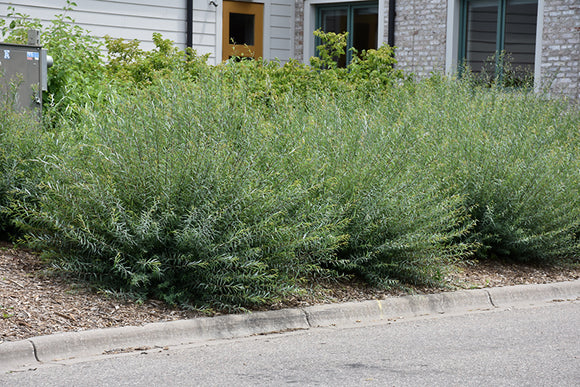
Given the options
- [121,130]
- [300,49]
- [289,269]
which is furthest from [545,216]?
[300,49]

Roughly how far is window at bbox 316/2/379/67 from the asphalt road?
12.0m

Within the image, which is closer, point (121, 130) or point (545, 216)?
point (121, 130)

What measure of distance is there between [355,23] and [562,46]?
4.98m

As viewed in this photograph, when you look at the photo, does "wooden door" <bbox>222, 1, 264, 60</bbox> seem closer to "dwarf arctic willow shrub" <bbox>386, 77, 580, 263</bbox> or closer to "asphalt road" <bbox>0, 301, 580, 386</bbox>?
"dwarf arctic willow shrub" <bbox>386, 77, 580, 263</bbox>

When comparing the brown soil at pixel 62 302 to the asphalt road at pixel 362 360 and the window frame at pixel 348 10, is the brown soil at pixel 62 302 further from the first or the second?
the window frame at pixel 348 10

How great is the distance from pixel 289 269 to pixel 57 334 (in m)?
1.99

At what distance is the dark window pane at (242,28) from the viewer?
58.3 feet

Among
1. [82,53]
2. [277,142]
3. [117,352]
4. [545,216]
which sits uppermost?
[82,53]

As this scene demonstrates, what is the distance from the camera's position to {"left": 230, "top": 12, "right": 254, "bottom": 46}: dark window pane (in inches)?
700

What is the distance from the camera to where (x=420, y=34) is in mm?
16641

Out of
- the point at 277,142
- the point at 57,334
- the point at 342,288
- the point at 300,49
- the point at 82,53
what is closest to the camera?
the point at 57,334

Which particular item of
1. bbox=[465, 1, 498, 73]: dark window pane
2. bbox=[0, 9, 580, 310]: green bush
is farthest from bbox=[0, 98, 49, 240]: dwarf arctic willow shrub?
bbox=[465, 1, 498, 73]: dark window pane

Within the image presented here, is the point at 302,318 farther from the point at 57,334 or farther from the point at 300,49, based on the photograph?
the point at 300,49

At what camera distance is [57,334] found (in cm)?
564
